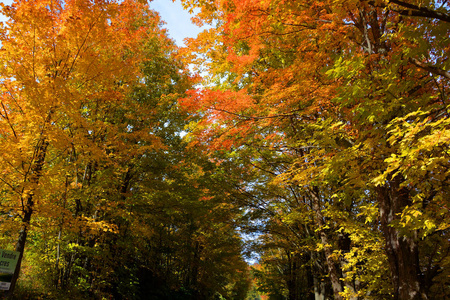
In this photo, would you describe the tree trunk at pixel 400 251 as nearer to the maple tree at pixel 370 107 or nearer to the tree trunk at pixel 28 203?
the maple tree at pixel 370 107

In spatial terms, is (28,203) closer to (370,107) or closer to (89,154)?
(89,154)

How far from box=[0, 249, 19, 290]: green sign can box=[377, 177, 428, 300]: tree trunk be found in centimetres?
718

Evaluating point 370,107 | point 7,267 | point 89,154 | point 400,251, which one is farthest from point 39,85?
point 400,251

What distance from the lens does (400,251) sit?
4.65 m

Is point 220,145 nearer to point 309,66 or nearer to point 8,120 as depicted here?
point 309,66

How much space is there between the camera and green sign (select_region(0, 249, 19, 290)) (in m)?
4.94

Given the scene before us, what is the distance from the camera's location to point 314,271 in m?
11.7

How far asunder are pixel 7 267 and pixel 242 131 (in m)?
5.95

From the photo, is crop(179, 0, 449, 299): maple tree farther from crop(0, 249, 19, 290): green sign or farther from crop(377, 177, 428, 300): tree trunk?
crop(0, 249, 19, 290): green sign

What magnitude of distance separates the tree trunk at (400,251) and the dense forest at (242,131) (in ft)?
0.09

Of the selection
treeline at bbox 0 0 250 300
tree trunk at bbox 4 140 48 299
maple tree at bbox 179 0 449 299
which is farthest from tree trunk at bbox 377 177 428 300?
tree trunk at bbox 4 140 48 299

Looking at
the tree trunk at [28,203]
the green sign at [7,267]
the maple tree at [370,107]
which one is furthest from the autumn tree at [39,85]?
the maple tree at [370,107]

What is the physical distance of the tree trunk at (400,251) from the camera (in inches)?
170

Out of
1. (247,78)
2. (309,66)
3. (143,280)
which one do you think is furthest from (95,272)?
(309,66)
